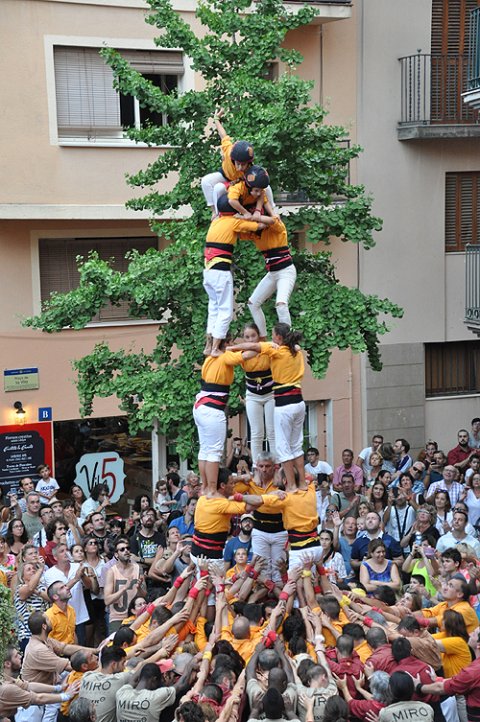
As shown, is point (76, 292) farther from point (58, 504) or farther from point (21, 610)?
point (21, 610)

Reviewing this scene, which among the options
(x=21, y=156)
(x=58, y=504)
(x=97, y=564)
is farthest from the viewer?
(x=21, y=156)

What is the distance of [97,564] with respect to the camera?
13711 millimetres

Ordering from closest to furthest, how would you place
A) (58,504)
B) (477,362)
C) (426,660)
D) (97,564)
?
(426,660), (97,564), (58,504), (477,362)

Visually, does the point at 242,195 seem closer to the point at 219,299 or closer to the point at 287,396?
the point at 219,299

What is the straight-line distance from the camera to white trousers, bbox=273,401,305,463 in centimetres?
1214

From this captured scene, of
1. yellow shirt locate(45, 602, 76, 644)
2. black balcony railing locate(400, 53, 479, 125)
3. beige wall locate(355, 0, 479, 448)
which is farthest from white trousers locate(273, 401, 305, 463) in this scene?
black balcony railing locate(400, 53, 479, 125)

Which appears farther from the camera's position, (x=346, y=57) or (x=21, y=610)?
(x=346, y=57)

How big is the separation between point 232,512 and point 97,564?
103 inches

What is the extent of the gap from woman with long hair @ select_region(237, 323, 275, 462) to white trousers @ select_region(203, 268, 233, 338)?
274mm

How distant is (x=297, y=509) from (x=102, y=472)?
8.80 m

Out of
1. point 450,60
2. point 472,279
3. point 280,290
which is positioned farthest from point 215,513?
point 450,60

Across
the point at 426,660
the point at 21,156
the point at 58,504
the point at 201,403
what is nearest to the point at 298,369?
the point at 201,403

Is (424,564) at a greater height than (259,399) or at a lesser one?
lesser

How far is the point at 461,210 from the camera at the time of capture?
2319cm
